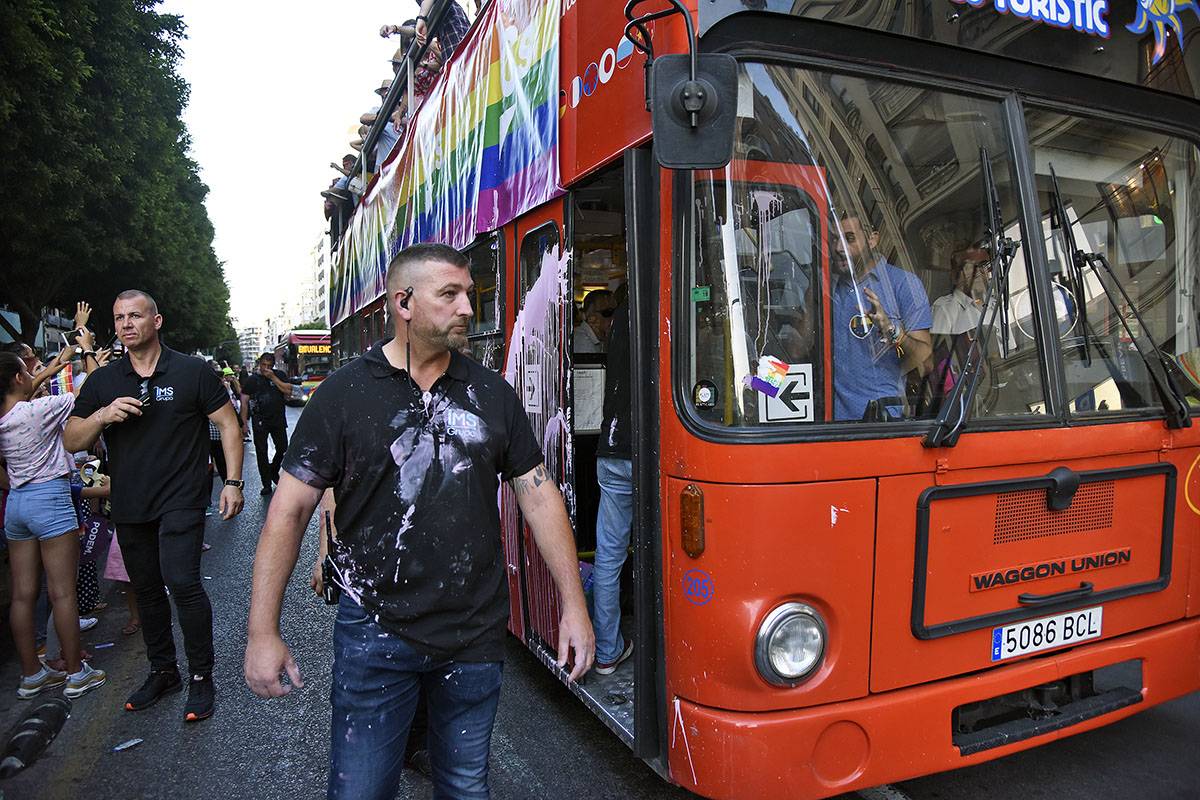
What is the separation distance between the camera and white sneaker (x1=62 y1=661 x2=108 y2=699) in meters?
4.20

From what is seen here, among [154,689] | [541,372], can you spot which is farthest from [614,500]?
[154,689]

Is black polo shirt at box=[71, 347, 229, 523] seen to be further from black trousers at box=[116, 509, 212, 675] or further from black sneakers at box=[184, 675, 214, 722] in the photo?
black sneakers at box=[184, 675, 214, 722]

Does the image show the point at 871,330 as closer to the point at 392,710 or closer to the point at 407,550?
the point at 407,550

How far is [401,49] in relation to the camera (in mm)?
9883

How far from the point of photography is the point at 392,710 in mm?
2115

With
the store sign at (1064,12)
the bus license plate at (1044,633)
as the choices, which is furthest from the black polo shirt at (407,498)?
the store sign at (1064,12)

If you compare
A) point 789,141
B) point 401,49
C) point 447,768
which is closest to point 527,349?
point 789,141

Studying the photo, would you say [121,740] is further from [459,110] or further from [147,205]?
[147,205]

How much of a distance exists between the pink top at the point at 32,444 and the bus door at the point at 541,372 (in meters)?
2.38

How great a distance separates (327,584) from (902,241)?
2077mm

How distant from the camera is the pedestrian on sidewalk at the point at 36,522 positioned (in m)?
4.09

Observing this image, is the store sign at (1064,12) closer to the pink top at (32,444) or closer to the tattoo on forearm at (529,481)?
the tattoo on forearm at (529,481)

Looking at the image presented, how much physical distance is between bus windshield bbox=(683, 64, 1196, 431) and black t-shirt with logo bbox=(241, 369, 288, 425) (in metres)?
9.32

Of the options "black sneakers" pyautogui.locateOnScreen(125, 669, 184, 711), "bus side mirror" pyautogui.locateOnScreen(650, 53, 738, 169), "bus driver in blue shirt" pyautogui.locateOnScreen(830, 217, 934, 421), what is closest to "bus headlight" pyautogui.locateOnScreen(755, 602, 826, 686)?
"bus driver in blue shirt" pyautogui.locateOnScreen(830, 217, 934, 421)
